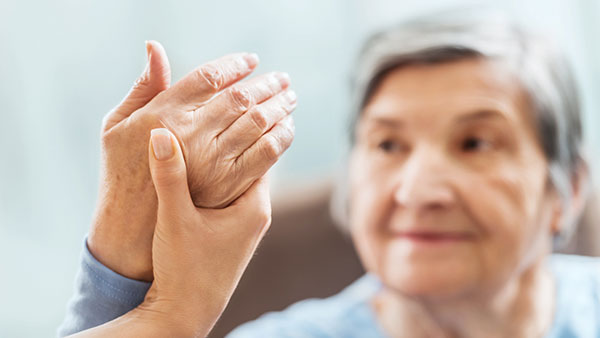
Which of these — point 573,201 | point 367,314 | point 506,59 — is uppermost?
point 506,59

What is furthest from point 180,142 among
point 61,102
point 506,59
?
point 61,102

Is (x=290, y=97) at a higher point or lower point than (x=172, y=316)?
higher

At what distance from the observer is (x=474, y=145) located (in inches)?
33.4

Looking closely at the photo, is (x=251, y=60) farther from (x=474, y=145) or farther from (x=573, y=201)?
(x=573, y=201)

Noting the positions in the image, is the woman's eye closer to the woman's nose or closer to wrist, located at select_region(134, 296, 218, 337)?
the woman's nose

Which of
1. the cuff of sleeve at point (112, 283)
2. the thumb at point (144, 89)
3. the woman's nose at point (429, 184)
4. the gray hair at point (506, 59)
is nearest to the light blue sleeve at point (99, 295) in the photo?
the cuff of sleeve at point (112, 283)

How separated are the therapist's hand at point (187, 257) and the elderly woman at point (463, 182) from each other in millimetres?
386

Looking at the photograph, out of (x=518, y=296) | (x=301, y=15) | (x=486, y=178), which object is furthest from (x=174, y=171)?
(x=301, y=15)

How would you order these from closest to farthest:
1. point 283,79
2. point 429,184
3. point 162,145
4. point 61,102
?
point 162,145
point 283,79
point 429,184
point 61,102

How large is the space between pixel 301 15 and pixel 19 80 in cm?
89

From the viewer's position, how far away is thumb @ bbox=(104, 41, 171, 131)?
1.56 ft

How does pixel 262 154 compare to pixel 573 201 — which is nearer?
pixel 262 154

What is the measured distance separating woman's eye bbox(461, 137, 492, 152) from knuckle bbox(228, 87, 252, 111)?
0.44 meters

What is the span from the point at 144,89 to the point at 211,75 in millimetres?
50
